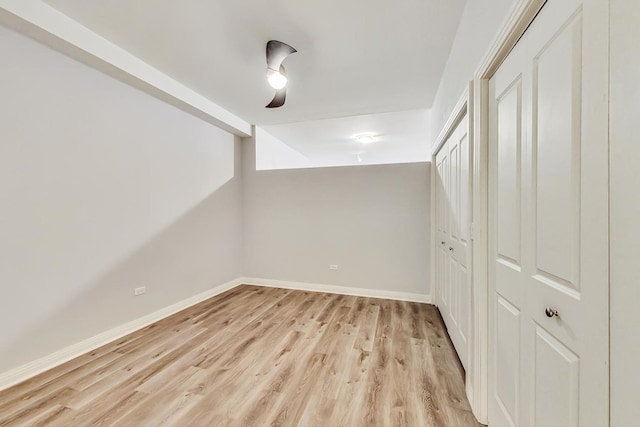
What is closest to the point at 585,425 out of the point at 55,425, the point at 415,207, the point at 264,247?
the point at 55,425

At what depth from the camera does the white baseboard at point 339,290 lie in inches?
139

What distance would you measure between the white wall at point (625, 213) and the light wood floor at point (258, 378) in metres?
1.19

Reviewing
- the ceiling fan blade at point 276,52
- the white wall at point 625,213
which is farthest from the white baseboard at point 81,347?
the white wall at point 625,213

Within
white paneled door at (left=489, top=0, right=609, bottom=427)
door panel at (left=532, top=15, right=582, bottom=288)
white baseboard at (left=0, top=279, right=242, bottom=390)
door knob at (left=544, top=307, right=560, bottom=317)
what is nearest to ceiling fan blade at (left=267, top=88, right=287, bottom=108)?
white paneled door at (left=489, top=0, right=609, bottom=427)

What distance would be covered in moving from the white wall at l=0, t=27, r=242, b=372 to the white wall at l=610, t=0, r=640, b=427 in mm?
3159

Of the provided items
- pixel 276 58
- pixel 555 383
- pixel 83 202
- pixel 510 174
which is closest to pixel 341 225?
pixel 276 58

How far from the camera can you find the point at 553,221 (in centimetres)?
Result: 87

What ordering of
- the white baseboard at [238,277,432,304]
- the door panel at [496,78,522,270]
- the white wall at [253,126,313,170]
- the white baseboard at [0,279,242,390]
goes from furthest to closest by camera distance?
the white wall at [253,126,313,170] < the white baseboard at [238,277,432,304] < the white baseboard at [0,279,242,390] < the door panel at [496,78,522,270]

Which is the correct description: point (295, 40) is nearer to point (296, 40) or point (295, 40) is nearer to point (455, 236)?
point (296, 40)

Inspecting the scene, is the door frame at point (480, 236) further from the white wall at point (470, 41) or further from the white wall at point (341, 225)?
the white wall at point (341, 225)

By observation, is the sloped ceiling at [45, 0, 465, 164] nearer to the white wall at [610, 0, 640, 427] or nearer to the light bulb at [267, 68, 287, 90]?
the light bulb at [267, 68, 287, 90]

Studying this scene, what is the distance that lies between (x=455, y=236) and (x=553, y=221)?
56.7 inches

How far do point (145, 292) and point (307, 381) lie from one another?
206cm

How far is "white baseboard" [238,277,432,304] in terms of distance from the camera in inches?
139
